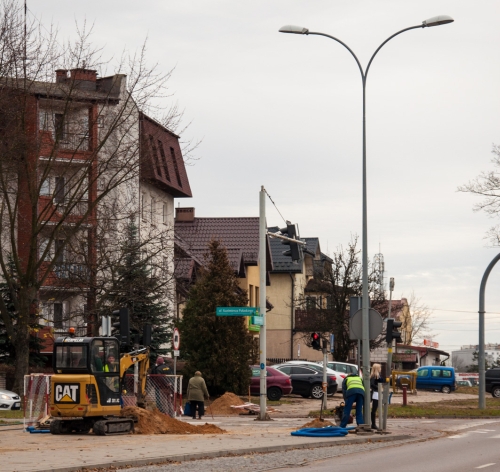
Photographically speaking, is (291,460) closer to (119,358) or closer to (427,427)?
(119,358)

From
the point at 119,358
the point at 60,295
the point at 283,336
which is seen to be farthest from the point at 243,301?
the point at 283,336

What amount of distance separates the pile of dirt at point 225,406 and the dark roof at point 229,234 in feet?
88.1

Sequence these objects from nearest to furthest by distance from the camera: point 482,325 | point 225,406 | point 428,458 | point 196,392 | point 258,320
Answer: point 428,458
point 258,320
point 196,392
point 482,325
point 225,406

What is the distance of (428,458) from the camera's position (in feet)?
59.4

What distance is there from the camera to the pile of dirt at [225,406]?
3566 cm

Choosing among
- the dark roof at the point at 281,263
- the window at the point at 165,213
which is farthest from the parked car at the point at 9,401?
the dark roof at the point at 281,263

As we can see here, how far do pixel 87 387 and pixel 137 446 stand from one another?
3699 mm

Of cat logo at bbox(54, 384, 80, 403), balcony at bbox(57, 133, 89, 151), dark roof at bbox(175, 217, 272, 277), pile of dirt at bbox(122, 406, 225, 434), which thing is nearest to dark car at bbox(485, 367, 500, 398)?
dark roof at bbox(175, 217, 272, 277)

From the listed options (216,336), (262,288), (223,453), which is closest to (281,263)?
(216,336)

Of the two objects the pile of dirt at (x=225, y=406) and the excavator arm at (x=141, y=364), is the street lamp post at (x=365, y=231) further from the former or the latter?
the pile of dirt at (x=225, y=406)

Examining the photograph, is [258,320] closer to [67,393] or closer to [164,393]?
[164,393]

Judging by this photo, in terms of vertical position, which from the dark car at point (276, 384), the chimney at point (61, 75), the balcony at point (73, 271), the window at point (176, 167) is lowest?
the dark car at point (276, 384)

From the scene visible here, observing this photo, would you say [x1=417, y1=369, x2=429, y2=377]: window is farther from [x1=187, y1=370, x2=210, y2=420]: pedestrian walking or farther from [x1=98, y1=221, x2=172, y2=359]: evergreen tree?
[x1=187, y1=370, x2=210, y2=420]: pedestrian walking

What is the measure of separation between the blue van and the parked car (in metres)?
34.3
